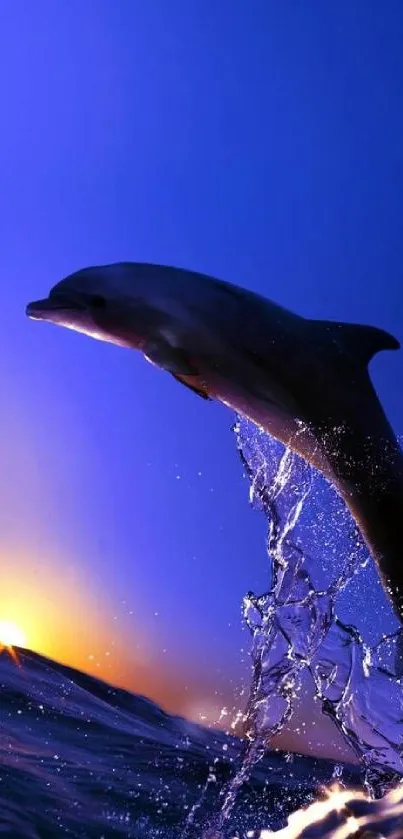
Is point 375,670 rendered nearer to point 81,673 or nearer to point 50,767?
point 50,767

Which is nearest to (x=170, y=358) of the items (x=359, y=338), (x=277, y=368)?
(x=277, y=368)

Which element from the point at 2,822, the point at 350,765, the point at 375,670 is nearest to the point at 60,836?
the point at 2,822

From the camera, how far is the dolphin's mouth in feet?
16.6

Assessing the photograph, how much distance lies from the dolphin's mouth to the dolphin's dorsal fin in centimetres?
169

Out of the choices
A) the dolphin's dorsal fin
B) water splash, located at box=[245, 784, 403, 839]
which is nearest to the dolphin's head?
the dolphin's dorsal fin

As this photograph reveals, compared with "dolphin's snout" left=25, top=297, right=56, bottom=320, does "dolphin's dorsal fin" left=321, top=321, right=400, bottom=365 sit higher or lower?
lower

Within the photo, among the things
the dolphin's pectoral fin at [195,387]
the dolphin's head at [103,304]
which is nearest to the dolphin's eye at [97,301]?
the dolphin's head at [103,304]

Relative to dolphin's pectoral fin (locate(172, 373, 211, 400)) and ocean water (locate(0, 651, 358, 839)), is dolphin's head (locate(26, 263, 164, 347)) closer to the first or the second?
dolphin's pectoral fin (locate(172, 373, 211, 400))

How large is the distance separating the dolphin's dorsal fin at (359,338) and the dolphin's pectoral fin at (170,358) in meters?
1.07

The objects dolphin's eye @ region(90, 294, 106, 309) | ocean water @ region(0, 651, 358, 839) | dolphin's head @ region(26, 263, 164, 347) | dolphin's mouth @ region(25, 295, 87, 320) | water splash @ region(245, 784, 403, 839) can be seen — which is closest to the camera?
water splash @ region(245, 784, 403, 839)

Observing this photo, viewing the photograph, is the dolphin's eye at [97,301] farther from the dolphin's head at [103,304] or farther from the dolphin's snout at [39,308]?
the dolphin's snout at [39,308]

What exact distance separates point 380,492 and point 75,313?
2.34 metres

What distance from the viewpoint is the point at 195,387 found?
4.73 metres

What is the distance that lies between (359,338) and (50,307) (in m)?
2.12
